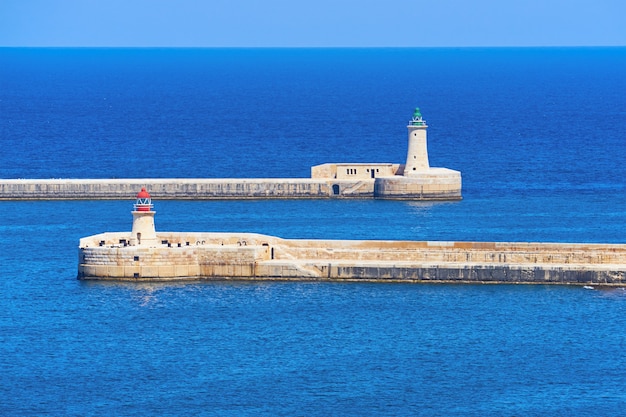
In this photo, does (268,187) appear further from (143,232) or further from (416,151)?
(143,232)

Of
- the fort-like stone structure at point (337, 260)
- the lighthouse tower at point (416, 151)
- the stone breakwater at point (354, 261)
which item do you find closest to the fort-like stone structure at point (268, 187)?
the lighthouse tower at point (416, 151)

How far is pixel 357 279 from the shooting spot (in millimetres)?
77500

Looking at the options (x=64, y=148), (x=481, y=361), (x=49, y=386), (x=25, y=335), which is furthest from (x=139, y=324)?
(x=64, y=148)

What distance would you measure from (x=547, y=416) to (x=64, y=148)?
95833 mm

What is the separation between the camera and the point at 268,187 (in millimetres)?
109250

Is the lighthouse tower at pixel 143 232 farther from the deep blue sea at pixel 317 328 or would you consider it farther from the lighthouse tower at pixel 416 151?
the lighthouse tower at pixel 416 151

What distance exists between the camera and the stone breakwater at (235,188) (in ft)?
355

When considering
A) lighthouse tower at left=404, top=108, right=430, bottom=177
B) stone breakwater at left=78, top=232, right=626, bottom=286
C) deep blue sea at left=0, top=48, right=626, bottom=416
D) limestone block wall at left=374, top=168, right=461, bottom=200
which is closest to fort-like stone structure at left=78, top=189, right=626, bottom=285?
stone breakwater at left=78, top=232, right=626, bottom=286

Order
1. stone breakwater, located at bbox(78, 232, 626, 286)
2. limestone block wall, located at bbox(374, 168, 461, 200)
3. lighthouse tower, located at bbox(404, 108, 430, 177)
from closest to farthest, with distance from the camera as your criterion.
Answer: stone breakwater, located at bbox(78, 232, 626, 286)
limestone block wall, located at bbox(374, 168, 461, 200)
lighthouse tower, located at bbox(404, 108, 430, 177)

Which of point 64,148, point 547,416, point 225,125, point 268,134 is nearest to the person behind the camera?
point 547,416

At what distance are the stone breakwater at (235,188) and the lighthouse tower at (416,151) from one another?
120cm

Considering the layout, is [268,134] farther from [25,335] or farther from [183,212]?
[25,335]

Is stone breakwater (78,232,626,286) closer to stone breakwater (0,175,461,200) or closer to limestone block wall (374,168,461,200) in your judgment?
stone breakwater (0,175,461,200)

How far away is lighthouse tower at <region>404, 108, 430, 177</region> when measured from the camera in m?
110
